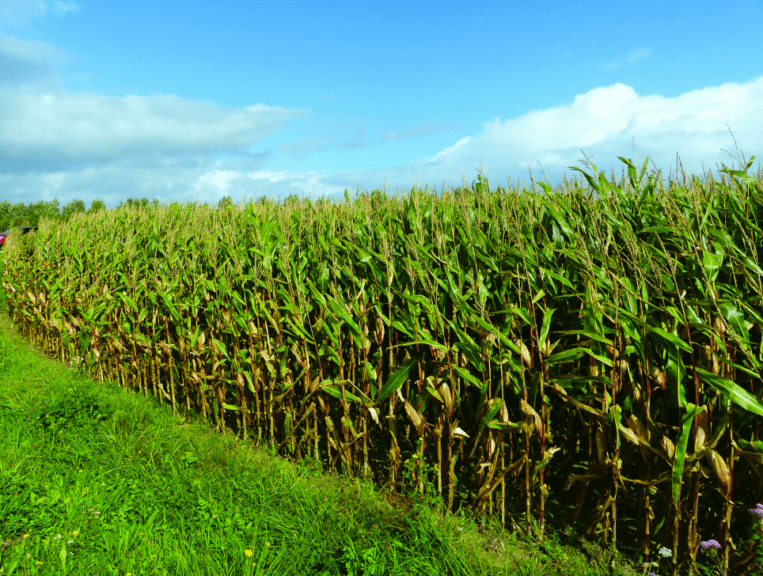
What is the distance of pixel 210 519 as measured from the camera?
324cm

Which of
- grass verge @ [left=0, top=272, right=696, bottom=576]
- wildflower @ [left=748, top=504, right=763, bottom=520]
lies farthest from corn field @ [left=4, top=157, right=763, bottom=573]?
grass verge @ [left=0, top=272, right=696, bottom=576]

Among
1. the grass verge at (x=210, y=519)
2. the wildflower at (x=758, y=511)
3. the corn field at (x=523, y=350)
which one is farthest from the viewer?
the grass verge at (x=210, y=519)

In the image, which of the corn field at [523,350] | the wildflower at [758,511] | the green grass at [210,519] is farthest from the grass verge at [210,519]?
the wildflower at [758,511]

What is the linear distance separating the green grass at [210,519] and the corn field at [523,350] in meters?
0.26

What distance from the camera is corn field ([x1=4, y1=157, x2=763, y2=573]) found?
2.66m

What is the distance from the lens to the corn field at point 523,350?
266 centimetres

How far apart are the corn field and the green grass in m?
0.26

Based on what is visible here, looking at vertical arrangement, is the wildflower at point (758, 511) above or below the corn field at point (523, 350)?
below

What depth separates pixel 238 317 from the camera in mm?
4367

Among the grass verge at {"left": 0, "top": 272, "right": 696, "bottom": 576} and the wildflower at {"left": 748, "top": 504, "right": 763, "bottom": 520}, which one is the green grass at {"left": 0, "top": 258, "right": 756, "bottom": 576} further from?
the wildflower at {"left": 748, "top": 504, "right": 763, "bottom": 520}

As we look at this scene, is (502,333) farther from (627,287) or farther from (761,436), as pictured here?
(761,436)

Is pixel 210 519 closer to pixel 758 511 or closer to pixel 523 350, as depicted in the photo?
pixel 523 350

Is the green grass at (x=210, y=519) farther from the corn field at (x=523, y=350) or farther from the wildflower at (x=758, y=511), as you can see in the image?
the wildflower at (x=758, y=511)

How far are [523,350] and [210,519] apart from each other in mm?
2156
